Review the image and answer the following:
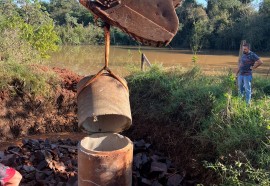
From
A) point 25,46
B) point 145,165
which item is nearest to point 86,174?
point 145,165

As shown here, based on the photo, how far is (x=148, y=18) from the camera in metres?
3.06

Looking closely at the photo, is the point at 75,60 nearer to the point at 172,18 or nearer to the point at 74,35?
the point at 74,35

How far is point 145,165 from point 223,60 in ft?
68.0

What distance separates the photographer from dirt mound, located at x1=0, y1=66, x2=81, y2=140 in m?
6.82

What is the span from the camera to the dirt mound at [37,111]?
682 cm

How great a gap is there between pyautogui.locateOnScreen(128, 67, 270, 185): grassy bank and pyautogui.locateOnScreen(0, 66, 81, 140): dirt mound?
1476 mm

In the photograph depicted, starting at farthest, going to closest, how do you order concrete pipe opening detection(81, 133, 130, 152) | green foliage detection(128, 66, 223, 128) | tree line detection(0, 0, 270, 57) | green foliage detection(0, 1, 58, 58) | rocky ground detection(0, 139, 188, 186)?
tree line detection(0, 0, 270, 57), green foliage detection(0, 1, 58, 58), green foliage detection(128, 66, 223, 128), rocky ground detection(0, 139, 188, 186), concrete pipe opening detection(81, 133, 130, 152)

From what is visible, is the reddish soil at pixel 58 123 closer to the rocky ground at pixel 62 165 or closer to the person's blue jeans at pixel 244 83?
the rocky ground at pixel 62 165

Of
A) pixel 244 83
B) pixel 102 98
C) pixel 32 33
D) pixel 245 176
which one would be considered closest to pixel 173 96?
pixel 244 83

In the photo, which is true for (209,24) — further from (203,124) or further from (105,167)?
(105,167)

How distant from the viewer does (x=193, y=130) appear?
5.16 m

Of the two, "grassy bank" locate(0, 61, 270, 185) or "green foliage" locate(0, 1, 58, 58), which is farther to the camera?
"green foliage" locate(0, 1, 58, 58)

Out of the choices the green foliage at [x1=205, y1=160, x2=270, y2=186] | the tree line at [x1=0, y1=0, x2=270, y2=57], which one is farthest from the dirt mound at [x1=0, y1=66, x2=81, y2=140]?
the tree line at [x1=0, y1=0, x2=270, y2=57]

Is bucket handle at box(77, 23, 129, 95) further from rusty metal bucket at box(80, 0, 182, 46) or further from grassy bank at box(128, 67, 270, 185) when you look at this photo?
grassy bank at box(128, 67, 270, 185)
